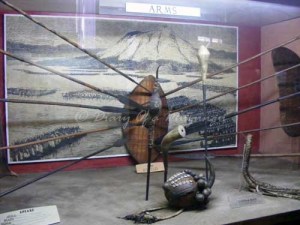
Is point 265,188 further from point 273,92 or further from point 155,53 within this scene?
point 155,53

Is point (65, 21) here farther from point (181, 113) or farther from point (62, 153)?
point (181, 113)

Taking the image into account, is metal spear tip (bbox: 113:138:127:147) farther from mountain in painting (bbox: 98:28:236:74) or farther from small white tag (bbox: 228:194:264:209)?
small white tag (bbox: 228:194:264:209)

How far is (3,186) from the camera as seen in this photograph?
4.29ft

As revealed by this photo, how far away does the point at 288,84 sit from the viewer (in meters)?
1.71

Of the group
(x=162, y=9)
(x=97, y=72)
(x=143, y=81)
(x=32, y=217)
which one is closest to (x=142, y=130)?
(x=143, y=81)

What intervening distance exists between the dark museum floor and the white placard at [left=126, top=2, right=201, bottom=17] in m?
0.73

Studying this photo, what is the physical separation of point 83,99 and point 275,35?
3.44 ft

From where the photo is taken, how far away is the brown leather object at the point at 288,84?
5.52ft

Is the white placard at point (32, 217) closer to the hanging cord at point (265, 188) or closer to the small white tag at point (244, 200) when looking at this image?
the small white tag at point (244, 200)

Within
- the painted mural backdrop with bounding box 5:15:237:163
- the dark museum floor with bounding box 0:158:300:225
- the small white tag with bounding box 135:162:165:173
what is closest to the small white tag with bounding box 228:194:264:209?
the dark museum floor with bounding box 0:158:300:225

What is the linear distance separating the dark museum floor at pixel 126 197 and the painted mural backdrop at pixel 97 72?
176mm

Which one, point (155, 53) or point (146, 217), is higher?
point (155, 53)

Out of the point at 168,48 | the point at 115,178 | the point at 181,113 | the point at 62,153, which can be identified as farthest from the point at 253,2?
the point at 62,153

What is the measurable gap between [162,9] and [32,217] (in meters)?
0.95
